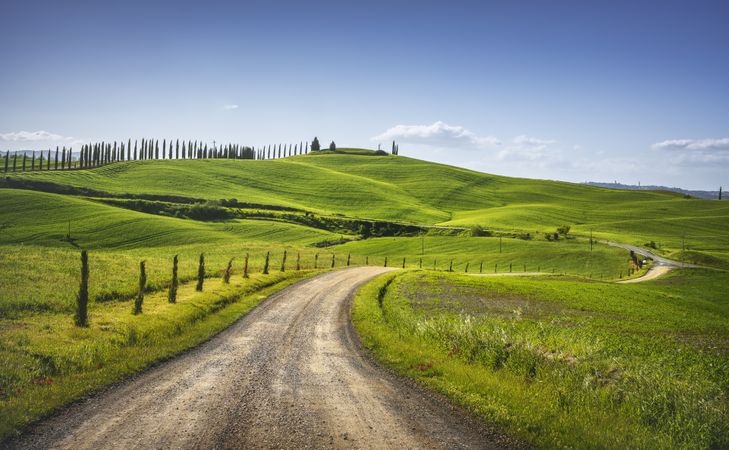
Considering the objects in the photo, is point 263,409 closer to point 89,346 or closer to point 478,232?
point 89,346

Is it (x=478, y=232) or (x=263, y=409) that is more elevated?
(x=478, y=232)

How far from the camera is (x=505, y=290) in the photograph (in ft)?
132

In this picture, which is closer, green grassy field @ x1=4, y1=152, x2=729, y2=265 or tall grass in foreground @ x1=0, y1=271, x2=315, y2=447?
tall grass in foreground @ x1=0, y1=271, x2=315, y2=447

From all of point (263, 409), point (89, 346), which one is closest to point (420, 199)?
point (89, 346)

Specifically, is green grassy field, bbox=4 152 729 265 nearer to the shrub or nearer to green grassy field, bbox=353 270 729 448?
the shrub

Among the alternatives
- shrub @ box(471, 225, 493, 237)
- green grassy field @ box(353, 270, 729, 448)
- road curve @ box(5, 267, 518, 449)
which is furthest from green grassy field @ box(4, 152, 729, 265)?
road curve @ box(5, 267, 518, 449)

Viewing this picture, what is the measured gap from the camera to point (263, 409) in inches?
443

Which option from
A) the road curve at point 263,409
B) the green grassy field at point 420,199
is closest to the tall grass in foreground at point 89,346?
the road curve at point 263,409

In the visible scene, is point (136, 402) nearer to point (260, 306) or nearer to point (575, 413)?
point (575, 413)

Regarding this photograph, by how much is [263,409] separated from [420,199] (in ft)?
515

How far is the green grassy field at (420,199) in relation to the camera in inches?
4806

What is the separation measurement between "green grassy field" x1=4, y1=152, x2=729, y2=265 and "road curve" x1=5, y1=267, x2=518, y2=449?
102m

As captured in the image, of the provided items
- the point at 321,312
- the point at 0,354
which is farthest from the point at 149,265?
the point at 0,354

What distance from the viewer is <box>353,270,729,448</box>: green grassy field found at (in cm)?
1069
